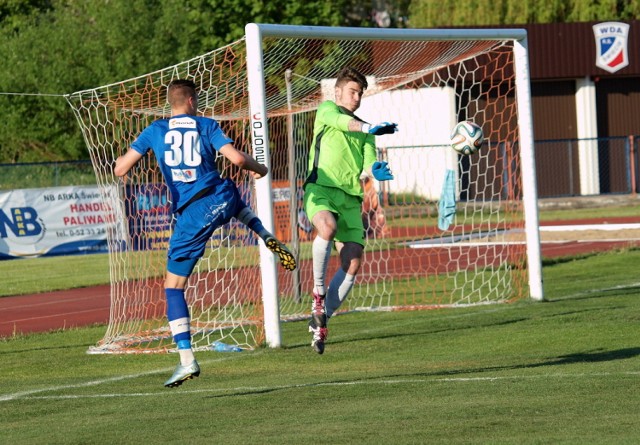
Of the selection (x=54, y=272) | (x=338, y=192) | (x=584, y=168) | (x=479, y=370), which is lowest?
(x=479, y=370)

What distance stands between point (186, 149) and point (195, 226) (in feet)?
1.79

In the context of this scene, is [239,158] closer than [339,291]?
Yes

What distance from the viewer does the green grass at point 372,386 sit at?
21.8 ft

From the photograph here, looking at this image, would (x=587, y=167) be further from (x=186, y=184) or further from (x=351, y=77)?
(x=186, y=184)

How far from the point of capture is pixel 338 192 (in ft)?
32.8

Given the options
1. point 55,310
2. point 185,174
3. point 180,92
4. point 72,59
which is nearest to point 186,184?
point 185,174

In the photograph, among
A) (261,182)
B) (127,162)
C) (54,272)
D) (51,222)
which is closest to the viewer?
(127,162)

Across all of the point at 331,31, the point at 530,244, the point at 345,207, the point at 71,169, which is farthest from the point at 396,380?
the point at 71,169

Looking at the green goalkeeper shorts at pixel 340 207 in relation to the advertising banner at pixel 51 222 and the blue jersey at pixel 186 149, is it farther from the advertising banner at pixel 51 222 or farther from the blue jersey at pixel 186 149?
the advertising banner at pixel 51 222

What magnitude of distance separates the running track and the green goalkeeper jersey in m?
5.37

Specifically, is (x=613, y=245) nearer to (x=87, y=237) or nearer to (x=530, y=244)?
(x=530, y=244)

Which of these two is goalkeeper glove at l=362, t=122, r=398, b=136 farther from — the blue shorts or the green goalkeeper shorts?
the blue shorts

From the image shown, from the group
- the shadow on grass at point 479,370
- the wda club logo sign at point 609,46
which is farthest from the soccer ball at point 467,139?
the wda club logo sign at point 609,46

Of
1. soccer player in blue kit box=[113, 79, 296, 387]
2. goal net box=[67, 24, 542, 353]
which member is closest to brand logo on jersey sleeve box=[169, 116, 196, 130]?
soccer player in blue kit box=[113, 79, 296, 387]
